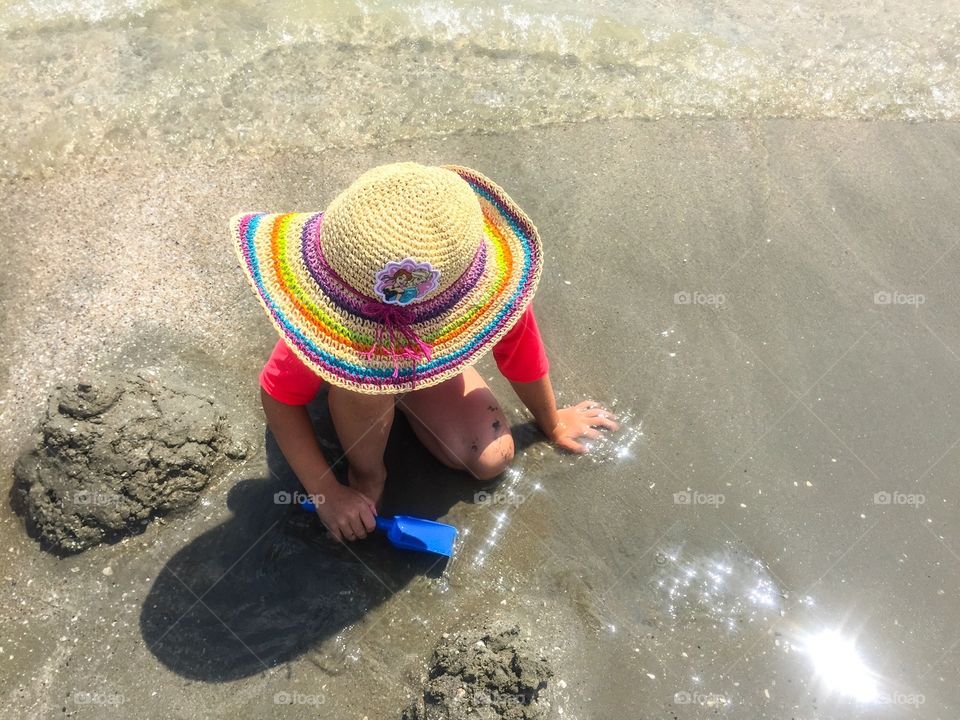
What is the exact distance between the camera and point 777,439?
2.42 metres

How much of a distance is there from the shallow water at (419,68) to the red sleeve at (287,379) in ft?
4.99

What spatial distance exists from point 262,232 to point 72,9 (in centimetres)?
266

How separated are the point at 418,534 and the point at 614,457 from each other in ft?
2.31

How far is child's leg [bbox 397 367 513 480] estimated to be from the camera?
222cm

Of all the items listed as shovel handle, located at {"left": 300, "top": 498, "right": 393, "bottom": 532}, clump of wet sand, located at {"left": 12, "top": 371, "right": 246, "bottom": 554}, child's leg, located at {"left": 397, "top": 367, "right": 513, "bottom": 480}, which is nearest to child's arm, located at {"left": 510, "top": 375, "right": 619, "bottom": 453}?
child's leg, located at {"left": 397, "top": 367, "right": 513, "bottom": 480}

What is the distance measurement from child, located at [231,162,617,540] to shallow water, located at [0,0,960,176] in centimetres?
155

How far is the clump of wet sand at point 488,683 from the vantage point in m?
1.78

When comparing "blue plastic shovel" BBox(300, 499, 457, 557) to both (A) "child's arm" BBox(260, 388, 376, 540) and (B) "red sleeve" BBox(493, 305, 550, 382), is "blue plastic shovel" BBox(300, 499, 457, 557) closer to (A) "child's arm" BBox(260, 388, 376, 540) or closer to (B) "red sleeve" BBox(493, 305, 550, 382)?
(A) "child's arm" BBox(260, 388, 376, 540)

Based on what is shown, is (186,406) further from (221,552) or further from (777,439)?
(777,439)

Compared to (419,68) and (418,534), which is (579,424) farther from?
(419,68)

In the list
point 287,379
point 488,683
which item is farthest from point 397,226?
point 488,683

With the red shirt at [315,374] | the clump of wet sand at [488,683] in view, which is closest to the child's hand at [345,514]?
the red shirt at [315,374]

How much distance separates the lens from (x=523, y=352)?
6.54 feet

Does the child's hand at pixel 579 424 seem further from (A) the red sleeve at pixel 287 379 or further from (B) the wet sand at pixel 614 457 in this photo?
(A) the red sleeve at pixel 287 379
